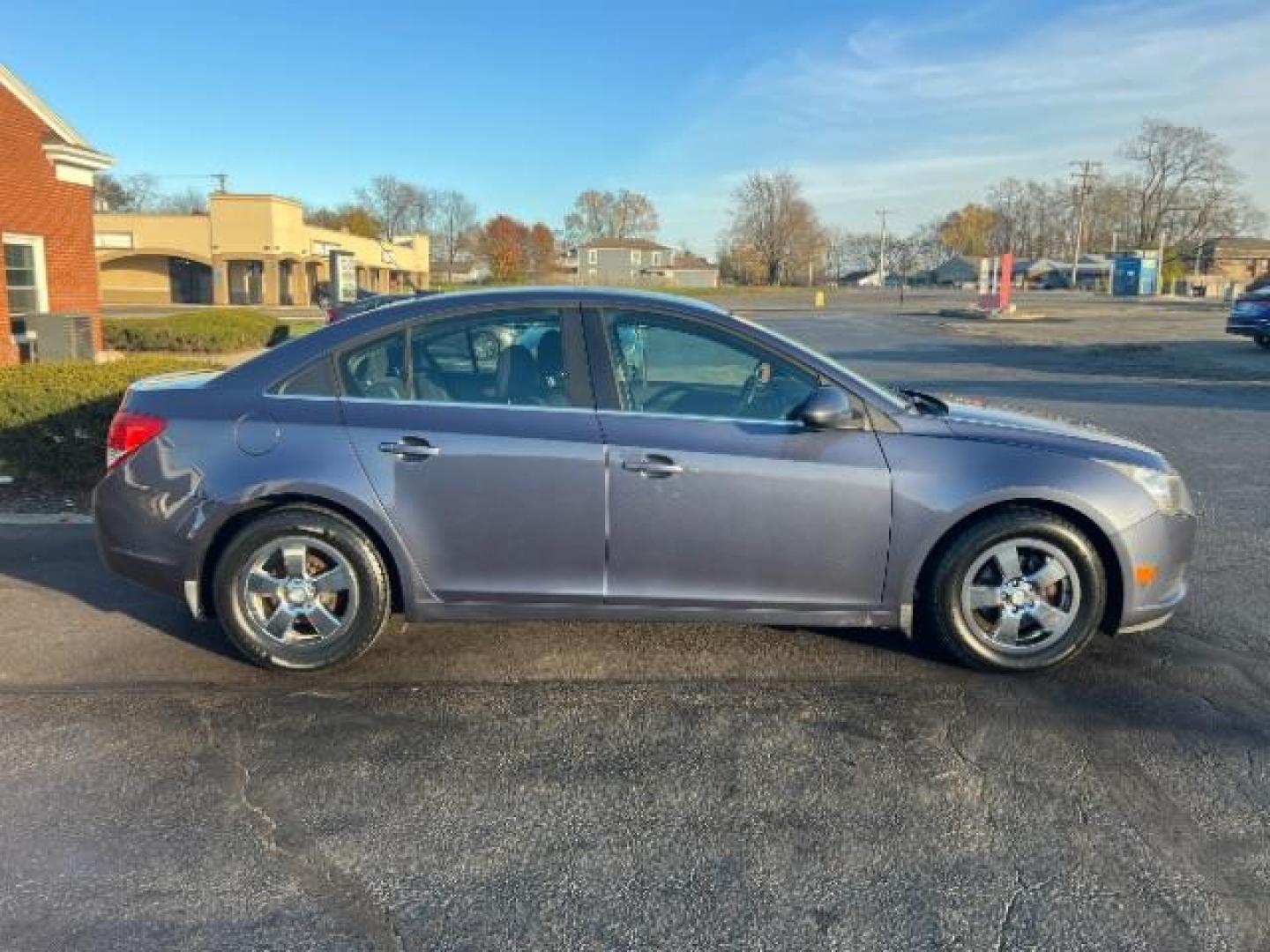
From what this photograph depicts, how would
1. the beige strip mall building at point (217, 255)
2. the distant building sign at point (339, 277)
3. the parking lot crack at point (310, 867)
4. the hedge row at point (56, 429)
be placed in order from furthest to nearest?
1. the beige strip mall building at point (217, 255)
2. the distant building sign at point (339, 277)
3. the hedge row at point (56, 429)
4. the parking lot crack at point (310, 867)

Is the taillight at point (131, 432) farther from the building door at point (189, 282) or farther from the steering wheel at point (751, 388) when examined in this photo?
the building door at point (189, 282)

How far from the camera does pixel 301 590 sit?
3.74 m

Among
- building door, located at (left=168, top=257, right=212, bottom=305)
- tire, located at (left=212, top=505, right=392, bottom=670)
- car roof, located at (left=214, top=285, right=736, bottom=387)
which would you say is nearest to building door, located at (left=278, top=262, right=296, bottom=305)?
building door, located at (left=168, top=257, right=212, bottom=305)

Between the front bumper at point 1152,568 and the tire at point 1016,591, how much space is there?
11cm

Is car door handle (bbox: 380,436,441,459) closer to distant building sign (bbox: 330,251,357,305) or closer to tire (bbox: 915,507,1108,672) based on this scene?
tire (bbox: 915,507,1108,672)

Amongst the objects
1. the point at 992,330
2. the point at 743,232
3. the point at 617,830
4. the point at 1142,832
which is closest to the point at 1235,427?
the point at 1142,832

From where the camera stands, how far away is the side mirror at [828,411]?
140 inches

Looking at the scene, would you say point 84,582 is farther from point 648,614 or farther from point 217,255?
point 217,255

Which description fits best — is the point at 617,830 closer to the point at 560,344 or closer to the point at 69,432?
the point at 560,344

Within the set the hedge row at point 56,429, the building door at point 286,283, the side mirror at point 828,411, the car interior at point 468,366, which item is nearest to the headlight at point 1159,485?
the side mirror at point 828,411

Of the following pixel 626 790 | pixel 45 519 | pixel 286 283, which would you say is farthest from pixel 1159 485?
pixel 286 283

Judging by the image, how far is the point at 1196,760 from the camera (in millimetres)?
3113

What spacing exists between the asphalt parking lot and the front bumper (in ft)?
0.91

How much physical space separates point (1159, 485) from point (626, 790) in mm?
2636
